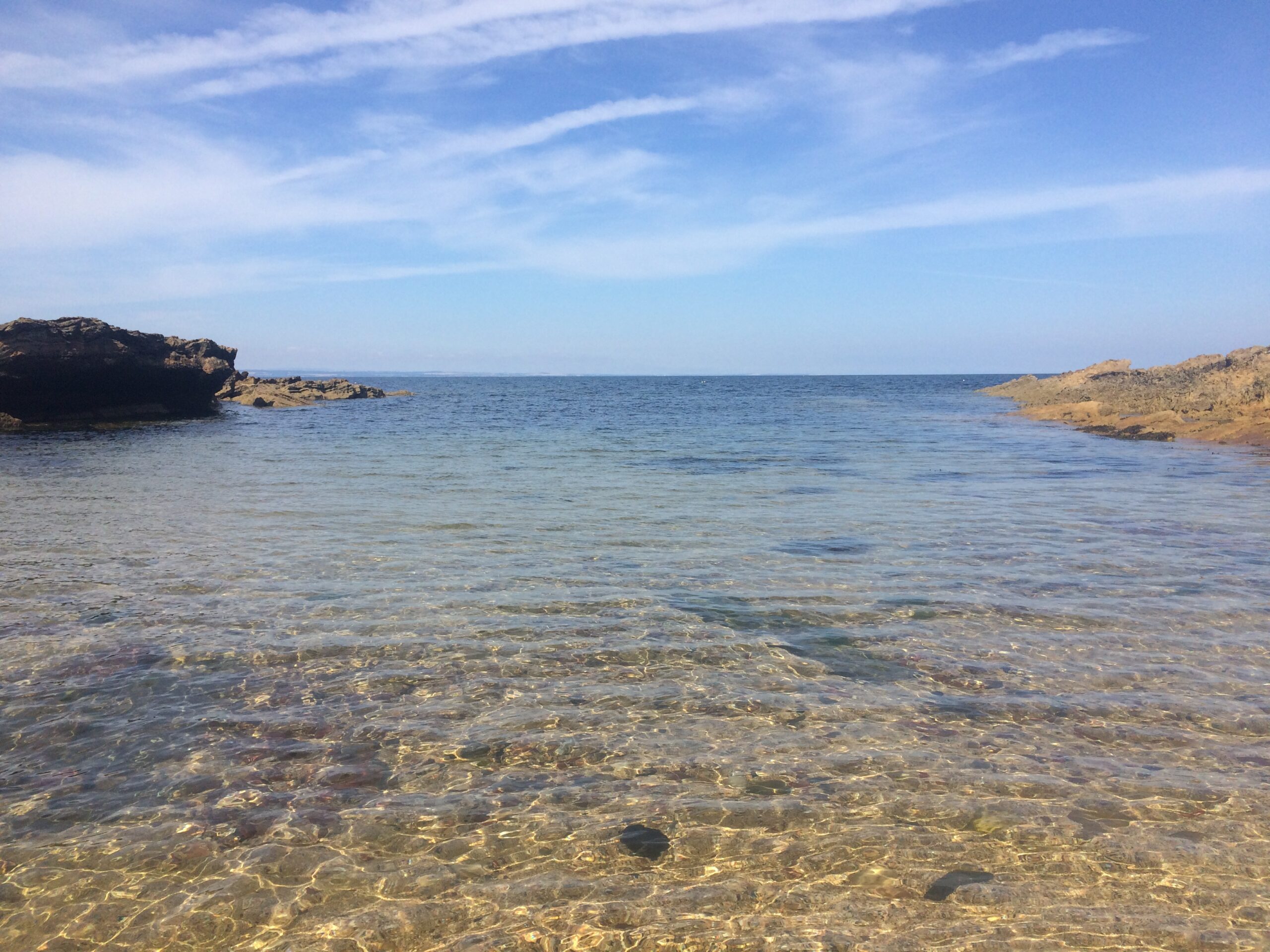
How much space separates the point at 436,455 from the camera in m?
26.6

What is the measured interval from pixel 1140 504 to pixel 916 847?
47.3 ft

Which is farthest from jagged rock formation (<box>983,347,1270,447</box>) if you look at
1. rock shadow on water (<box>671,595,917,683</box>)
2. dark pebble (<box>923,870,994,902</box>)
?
dark pebble (<box>923,870,994,902</box>)

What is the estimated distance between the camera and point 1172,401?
3597cm

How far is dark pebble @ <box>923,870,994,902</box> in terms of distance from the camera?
4270mm

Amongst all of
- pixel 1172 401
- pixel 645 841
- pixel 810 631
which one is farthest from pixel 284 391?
pixel 645 841

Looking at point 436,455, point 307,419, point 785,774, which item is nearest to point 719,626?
point 785,774

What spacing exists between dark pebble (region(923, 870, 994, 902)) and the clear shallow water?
34mm

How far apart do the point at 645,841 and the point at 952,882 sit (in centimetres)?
176

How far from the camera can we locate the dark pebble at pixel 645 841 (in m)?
4.66

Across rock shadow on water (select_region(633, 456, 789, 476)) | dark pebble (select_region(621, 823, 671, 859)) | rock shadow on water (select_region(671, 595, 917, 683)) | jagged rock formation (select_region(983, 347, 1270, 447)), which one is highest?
jagged rock formation (select_region(983, 347, 1270, 447))

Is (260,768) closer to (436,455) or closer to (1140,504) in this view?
(1140,504)

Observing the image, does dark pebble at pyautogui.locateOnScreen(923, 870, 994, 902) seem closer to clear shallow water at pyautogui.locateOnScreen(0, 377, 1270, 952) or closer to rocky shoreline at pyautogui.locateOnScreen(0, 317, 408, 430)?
clear shallow water at pyautogui.locateOnScreen(0, 377, 1270, 952)

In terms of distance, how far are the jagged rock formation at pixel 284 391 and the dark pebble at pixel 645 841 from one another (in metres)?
57.3

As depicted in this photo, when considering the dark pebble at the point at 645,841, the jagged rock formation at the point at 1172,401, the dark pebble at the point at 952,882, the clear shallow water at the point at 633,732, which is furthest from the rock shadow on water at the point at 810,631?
the jagged rock formation at the point at 1172,401
